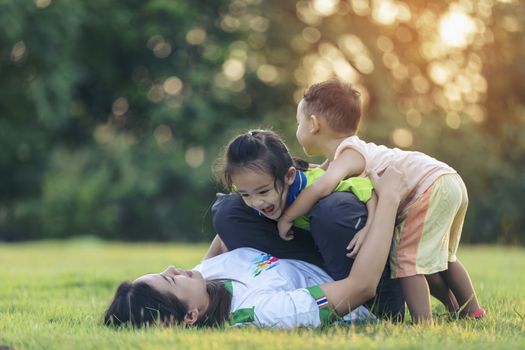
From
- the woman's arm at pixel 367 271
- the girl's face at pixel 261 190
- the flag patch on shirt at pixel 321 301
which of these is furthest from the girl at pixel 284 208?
the flag patch on shirt at pixel 321 301

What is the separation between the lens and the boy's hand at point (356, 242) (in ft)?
11.9

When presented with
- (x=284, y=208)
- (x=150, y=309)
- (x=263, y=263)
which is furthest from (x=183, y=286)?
A: (x=284, y=208)

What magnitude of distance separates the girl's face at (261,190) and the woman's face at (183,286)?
0.42 metres

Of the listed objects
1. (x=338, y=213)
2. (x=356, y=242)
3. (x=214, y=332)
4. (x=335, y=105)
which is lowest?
(x=214, y=332)

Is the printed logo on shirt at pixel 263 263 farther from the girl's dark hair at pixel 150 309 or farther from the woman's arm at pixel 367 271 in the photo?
the woman's arm at pixel 367 271

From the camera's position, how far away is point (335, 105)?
4.07 metres

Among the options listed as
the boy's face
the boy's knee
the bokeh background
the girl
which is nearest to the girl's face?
the girl

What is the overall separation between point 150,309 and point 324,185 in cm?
93

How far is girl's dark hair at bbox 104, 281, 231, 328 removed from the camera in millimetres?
3553

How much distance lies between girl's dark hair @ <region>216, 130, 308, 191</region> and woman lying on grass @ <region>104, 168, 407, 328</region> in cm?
44

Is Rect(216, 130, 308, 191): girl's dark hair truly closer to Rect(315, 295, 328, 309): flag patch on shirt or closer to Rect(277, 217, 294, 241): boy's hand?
Rect(277, 217, 294, 241): boy's hand

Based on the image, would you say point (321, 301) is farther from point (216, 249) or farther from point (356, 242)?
point (216, 249)

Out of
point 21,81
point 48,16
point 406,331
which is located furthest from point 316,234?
point 21,81

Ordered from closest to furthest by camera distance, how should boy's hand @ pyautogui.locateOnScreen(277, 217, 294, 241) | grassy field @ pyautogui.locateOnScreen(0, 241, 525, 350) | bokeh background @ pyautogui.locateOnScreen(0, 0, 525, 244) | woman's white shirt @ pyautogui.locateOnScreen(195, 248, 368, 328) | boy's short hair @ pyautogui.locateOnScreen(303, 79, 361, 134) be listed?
1. grassy field @ pyautogui.locateOnScreen(0, 241, 525, 350)
2. woman's white shirt @ pyautogui.locateOnScreen(195, 248, 368, 328)
3. boy's hand @ pyautogui.locateOnScreen(277, 217, 294, 241)
4. boy's short hair @ pyautogui.locateOnScreen(303, 79, 361, 134)
5. bokeh background @ pyautogui.locateOnScreen(0, 0, 525, 244)
